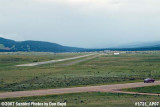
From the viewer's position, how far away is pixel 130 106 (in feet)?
91.4

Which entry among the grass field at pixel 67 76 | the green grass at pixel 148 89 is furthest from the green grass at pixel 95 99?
the grass field at pixel 67 76

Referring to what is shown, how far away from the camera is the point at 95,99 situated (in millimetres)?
32344

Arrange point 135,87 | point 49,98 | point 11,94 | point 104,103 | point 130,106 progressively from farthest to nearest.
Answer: point 135,87 < point 11,94 < point 49,98 < point 104,103 < point 130,106

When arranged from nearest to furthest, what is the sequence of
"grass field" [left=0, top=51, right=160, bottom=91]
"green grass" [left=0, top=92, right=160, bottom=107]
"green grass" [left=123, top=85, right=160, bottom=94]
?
"green grass" [left=0, top=92, right=160, bottom=107]
"green grass" [left=123, top=85, right=160, bottom=94]
"grass field" [left=0, top=51, right=160, bottom=91]

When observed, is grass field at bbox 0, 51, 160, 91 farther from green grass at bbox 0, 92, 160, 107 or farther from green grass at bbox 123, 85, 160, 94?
green grass at bbox 0, 92, 160, 107

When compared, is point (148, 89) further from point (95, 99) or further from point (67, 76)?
point (67, 76)

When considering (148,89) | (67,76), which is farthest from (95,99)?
(67,76)


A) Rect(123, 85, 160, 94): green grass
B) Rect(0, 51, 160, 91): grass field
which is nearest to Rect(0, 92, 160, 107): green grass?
Rect(123, 85, 160, 94): green grass

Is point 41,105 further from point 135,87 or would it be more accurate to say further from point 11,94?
point 135,87

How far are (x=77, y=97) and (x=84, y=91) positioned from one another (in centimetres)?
419

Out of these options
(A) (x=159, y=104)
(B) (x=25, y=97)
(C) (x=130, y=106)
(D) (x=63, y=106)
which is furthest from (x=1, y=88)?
(A) (x=159, y=104)

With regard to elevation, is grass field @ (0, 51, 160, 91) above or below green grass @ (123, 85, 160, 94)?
above

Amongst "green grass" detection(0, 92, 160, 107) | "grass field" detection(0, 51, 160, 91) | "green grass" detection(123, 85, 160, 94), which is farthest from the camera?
"grass field" detection(0, 51, 160, 91)

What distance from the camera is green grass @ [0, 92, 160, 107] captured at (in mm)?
29281
